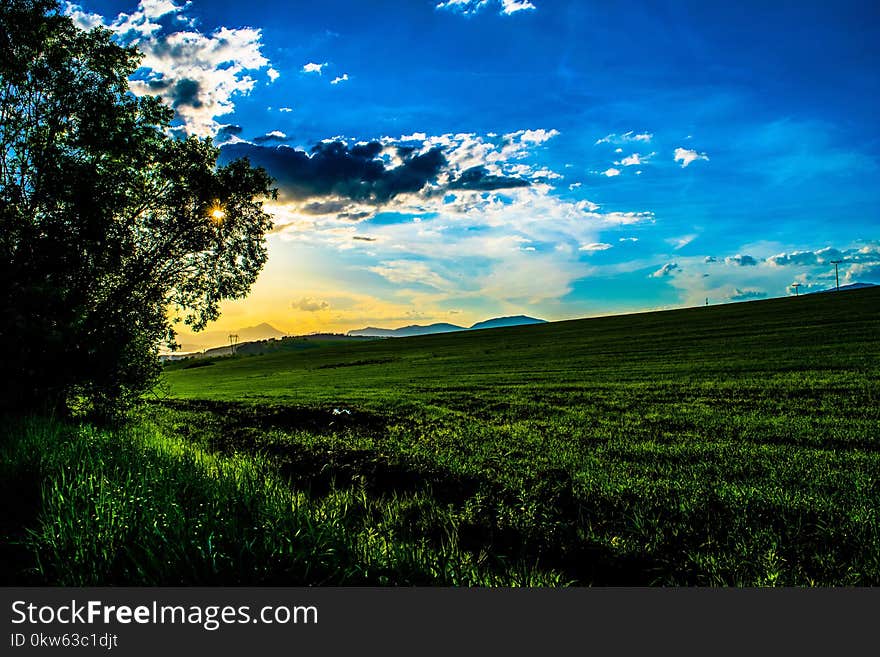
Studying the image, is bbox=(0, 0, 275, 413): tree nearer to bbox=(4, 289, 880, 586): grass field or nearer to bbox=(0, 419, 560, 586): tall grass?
bbox=(4, 289, 880, 586): grass field

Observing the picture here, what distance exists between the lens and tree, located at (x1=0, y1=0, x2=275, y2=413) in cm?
1536

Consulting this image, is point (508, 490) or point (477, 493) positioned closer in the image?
point (477, 493)

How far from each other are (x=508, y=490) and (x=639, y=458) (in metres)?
4.55

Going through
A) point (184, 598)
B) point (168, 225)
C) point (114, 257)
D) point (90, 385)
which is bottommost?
point (184, 598)

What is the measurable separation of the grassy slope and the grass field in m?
0.04

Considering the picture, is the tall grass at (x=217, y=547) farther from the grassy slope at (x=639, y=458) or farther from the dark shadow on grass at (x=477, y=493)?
the grassy slope at (x=639, y=458)

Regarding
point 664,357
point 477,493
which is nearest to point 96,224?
point 477,493

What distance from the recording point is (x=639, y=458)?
11.9 meters

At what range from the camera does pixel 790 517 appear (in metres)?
7.13

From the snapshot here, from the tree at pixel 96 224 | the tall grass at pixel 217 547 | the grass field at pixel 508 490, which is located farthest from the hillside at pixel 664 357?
the tall grass at pixel 217 547

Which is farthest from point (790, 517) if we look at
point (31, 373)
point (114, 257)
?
point (114, 257)

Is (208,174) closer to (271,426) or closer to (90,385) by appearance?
(90,385)

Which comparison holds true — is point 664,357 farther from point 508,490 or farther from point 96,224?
point 96,224

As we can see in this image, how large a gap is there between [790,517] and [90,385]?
19.4 m
